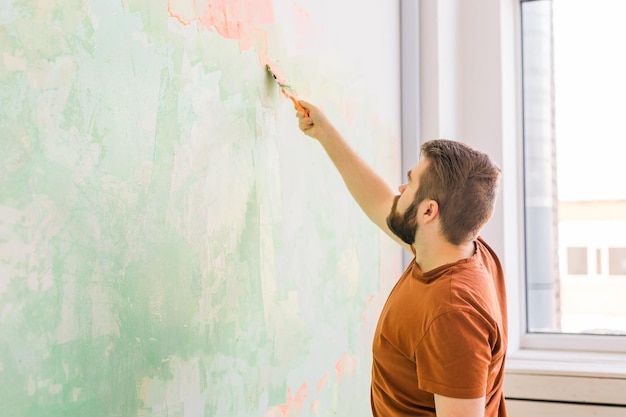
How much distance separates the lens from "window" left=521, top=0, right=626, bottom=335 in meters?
2.94

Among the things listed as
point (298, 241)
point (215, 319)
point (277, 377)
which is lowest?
point (277, 377)

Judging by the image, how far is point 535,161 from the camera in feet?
9.93

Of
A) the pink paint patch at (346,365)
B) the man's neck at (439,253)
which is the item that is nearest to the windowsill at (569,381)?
the pink paint patch at (346,365)

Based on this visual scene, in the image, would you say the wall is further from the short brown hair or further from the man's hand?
the short brown hair

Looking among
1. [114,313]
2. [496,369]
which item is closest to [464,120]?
[496,369]

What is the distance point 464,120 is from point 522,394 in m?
1.08

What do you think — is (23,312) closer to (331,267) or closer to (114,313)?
(114,313)

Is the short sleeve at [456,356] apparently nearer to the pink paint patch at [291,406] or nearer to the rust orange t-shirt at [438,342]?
the rust orange t-shirt at [438,342]

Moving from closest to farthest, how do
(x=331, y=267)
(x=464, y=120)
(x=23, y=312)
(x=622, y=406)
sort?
1. (x=23, y=312)
2. (x=331, y=267)
3. (x=622, y=406)
4. (x=464, y=120)

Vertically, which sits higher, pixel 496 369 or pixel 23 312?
pixel 23 312

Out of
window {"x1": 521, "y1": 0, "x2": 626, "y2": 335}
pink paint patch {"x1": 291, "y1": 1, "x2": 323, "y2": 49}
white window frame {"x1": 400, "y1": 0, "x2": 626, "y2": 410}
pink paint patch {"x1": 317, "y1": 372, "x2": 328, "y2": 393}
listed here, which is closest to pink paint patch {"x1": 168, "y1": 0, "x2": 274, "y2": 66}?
pink paint patch {"x1": 291, "y1": 1, "x2": 323, "y2": 49}

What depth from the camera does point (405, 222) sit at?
1335mm

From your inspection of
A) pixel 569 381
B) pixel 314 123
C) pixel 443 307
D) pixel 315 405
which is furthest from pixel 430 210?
pixel 569 381

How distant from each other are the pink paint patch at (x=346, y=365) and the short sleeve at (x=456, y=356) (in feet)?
1.96
